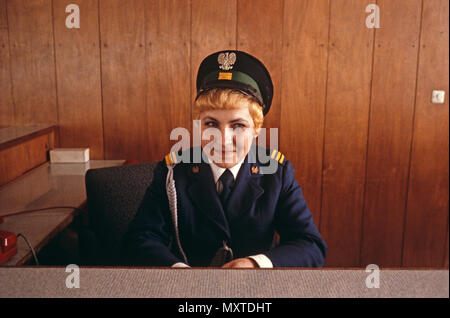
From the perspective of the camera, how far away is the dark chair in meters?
0.87

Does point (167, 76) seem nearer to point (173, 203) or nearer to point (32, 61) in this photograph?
point (32, 61)

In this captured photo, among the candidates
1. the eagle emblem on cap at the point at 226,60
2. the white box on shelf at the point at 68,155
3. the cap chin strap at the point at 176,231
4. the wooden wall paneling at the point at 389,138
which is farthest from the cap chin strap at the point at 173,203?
the wooden wall paneling at the point at 389,138

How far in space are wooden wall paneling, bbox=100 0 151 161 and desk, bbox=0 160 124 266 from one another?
0.08m

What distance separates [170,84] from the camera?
1212 millimetres

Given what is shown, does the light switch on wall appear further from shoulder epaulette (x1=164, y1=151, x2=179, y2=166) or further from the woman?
shoulder epaulette (x1=164, y1=151, x2=179, y2=166)

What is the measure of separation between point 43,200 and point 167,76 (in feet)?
1.78

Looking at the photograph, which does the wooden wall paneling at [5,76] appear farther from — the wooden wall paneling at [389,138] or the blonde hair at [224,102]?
the wooden wall paneling at [389,138]

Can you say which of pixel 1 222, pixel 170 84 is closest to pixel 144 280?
pixel 1 222

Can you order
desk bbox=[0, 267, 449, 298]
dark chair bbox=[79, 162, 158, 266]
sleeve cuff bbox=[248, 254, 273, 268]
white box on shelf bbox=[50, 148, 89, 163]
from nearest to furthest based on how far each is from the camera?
desk bbox=[0, 267, 449, 298] < sleeve cuff bbox=[248, 254, 273, 268] < dark chair bbox=[79, 162, 158, 266] < white box on shelf bbox=[50, 148, 89, 163]

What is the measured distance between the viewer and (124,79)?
1188 mm

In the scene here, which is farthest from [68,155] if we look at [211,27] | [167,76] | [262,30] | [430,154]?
[430,154]

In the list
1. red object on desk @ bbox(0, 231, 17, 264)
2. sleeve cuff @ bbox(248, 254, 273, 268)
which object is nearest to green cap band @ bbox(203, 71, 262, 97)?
sleeve cuff @ bbox(248, 254, 273, 268)

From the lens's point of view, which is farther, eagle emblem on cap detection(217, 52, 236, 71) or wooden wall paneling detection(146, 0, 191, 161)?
wooden wall paneling detection(146, 0, 191, 161)

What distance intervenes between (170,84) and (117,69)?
0.58 ft
